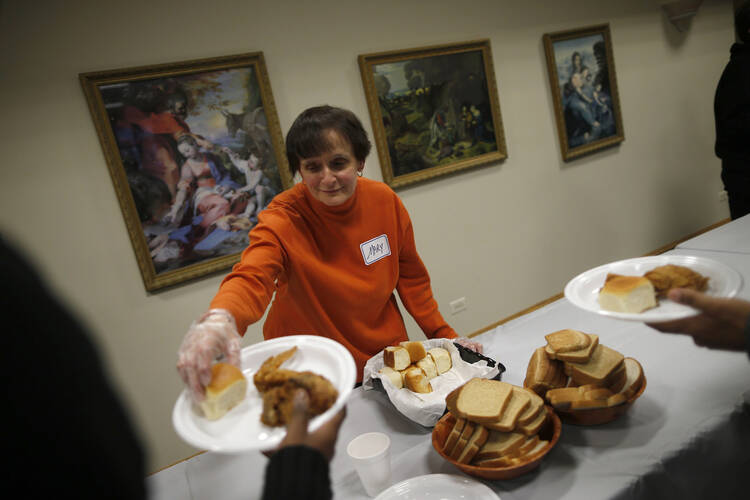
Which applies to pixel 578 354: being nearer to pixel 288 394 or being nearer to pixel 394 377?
pixel 394 377

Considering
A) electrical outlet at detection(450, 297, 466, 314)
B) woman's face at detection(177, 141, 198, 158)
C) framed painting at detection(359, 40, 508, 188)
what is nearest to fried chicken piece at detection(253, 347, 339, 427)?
woman's face at detection(177, 141, 198, 158)

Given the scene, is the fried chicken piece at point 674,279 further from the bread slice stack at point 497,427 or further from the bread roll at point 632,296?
the bread slice stack at point 497,427

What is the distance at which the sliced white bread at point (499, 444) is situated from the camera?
1135 mm

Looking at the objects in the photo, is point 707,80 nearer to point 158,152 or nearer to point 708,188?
point 708,188

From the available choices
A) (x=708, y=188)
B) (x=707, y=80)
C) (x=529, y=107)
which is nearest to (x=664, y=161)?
(x=708, y=188)

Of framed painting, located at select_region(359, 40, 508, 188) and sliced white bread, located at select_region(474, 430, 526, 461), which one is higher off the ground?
framed painting, located at select_region(359, 40, 508, 188)

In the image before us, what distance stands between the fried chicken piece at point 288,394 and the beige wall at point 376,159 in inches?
20.4

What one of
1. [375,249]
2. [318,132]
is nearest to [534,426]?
[375,249]

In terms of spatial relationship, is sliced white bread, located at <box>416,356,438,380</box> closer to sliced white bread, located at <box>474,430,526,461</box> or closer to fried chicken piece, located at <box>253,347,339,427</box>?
sliced white bread, located at <box>474,430,526,461</box>

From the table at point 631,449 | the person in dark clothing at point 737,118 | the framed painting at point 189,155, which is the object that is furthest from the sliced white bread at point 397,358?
the person in dark clothing at point 737,118

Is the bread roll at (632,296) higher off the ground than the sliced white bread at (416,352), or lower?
higher

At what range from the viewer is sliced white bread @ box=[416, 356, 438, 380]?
1.56 metres

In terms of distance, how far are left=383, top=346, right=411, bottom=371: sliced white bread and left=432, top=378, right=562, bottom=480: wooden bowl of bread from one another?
1.04 feet

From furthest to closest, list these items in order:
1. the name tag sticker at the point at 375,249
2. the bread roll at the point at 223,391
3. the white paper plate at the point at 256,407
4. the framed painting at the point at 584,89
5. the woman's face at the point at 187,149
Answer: the framed painting at the point at 584,89 < the woman's face at the point at 187,149 < the name tag sticker at the point at 375,249 < the bread roll at the point at 223,391 < the white paper plate at the point at 256,407
